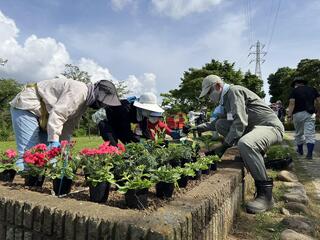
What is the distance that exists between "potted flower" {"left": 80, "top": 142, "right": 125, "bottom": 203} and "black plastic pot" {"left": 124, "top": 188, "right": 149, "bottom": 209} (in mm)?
156

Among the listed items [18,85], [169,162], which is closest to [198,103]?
[18,85]

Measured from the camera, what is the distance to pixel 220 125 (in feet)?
13.6

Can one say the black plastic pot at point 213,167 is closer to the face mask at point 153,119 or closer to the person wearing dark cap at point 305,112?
the face mask at point 153,119

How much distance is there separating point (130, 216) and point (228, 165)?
230 cm

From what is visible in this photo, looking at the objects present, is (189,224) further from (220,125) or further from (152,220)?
(220,125)

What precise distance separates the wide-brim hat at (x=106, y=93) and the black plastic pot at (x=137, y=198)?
3.88 ft

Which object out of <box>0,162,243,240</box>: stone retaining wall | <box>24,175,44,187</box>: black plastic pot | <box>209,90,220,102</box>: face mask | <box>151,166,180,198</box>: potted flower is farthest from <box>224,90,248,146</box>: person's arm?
<box>24,175,44,187</box>: black plastic pot

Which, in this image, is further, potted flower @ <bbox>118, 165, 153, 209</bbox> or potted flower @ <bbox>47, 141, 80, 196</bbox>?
potted flower @ <bbox>47, 141, 80, 196</bbox>

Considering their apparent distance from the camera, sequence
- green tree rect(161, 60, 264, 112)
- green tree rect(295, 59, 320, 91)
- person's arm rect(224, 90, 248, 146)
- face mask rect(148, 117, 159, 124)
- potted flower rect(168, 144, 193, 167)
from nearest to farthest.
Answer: potted flower rect(168, 144, 193, 167)
person's arm rect(224, 90, 248, 146)
face mask rect(148, 117, 159, 124)
green tree rect(295, 59, 320, 91)
green tree rect(161, 60, 264, 112)

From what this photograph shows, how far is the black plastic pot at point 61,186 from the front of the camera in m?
2.34

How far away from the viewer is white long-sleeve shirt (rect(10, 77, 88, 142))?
109 inches

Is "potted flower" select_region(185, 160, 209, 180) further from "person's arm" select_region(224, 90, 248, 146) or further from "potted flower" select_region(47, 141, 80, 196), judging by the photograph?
"potted flower" select_region(47, 141, 80, 196)

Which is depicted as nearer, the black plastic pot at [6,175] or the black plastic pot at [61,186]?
the black plastic pot at [61,186]

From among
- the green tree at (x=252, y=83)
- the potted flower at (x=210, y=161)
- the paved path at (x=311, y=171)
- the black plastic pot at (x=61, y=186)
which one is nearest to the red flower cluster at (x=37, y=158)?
the black plastic pot at (x=61, y=186)
